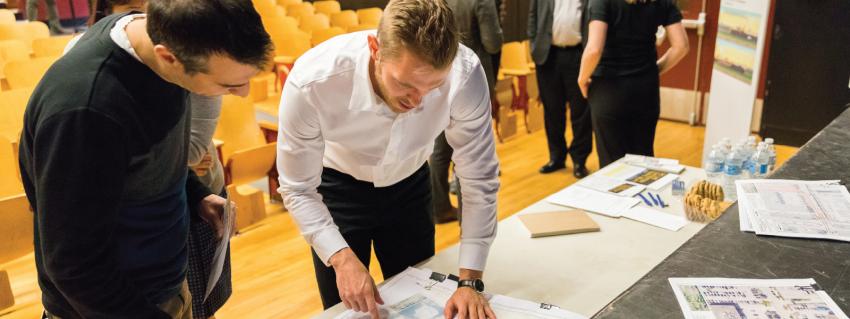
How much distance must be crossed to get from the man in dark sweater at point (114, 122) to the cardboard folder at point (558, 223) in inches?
40.8

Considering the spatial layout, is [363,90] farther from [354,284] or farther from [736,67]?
[736,67]

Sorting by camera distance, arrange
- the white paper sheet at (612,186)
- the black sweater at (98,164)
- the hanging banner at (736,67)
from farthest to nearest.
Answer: the hanging banner at (736,67) < the white paper sheet at (612,186) < the black sweater at (98,164)

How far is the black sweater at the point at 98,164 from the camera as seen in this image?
949mm

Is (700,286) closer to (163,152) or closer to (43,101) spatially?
(163,152)

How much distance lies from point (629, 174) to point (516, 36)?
18.0 feet

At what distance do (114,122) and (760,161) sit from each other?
6.52 ft

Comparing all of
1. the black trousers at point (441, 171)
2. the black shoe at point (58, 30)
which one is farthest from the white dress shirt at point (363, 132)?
the black shoe at point (58, 30)

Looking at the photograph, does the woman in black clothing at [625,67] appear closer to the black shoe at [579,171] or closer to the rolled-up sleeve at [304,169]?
the black shoe at [579,171]

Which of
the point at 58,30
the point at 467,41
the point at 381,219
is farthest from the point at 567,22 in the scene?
the point at 58,30

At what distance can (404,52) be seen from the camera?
120 centimetres

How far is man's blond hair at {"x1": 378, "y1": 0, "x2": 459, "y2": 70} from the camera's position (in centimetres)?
118

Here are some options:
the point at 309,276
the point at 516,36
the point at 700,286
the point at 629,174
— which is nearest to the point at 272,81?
the point at 516,36

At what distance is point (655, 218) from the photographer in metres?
1.98

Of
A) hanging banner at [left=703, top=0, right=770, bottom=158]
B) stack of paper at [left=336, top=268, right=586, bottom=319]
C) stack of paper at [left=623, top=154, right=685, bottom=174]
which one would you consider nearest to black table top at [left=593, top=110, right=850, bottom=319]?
stack of paper at [left=336, top=268, right=586, bottom=319]
